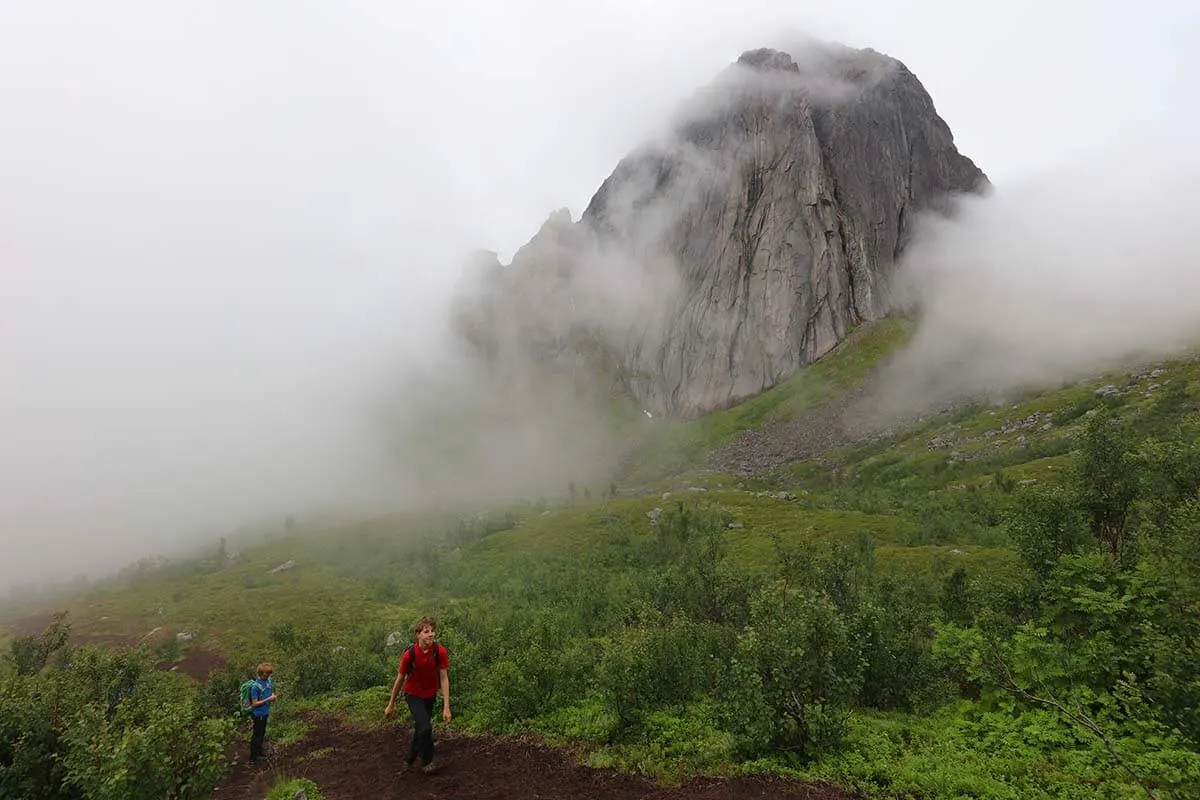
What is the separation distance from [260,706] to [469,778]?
10.5 meters

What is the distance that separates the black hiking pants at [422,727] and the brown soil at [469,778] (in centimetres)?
55

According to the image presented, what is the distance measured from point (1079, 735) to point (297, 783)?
21.8 meters

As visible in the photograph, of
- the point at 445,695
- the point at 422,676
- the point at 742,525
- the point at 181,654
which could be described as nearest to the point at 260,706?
the point at 422,676

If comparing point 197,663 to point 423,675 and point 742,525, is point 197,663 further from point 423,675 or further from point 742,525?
point 742,525

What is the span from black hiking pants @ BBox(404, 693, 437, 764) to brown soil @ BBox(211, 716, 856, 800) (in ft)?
1.80

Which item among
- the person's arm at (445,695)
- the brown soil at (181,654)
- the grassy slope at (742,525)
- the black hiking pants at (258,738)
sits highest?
the person's arm at (445,695)

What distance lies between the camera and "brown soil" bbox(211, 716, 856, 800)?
13.9 metres

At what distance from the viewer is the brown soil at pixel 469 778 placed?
45.6ft

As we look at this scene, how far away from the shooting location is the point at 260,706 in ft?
70.7

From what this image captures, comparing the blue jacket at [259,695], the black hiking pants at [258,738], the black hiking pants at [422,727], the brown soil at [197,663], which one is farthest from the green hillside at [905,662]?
the brown soil at [197,663]

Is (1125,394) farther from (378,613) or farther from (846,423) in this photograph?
(378,613)

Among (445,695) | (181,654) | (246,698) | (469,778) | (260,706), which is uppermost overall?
(445,695)

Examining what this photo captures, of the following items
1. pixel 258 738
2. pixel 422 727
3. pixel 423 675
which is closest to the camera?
pixel 423 675

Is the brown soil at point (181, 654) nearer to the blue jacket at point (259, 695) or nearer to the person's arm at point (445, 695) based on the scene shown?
the blue jacket at point (259, 695)
